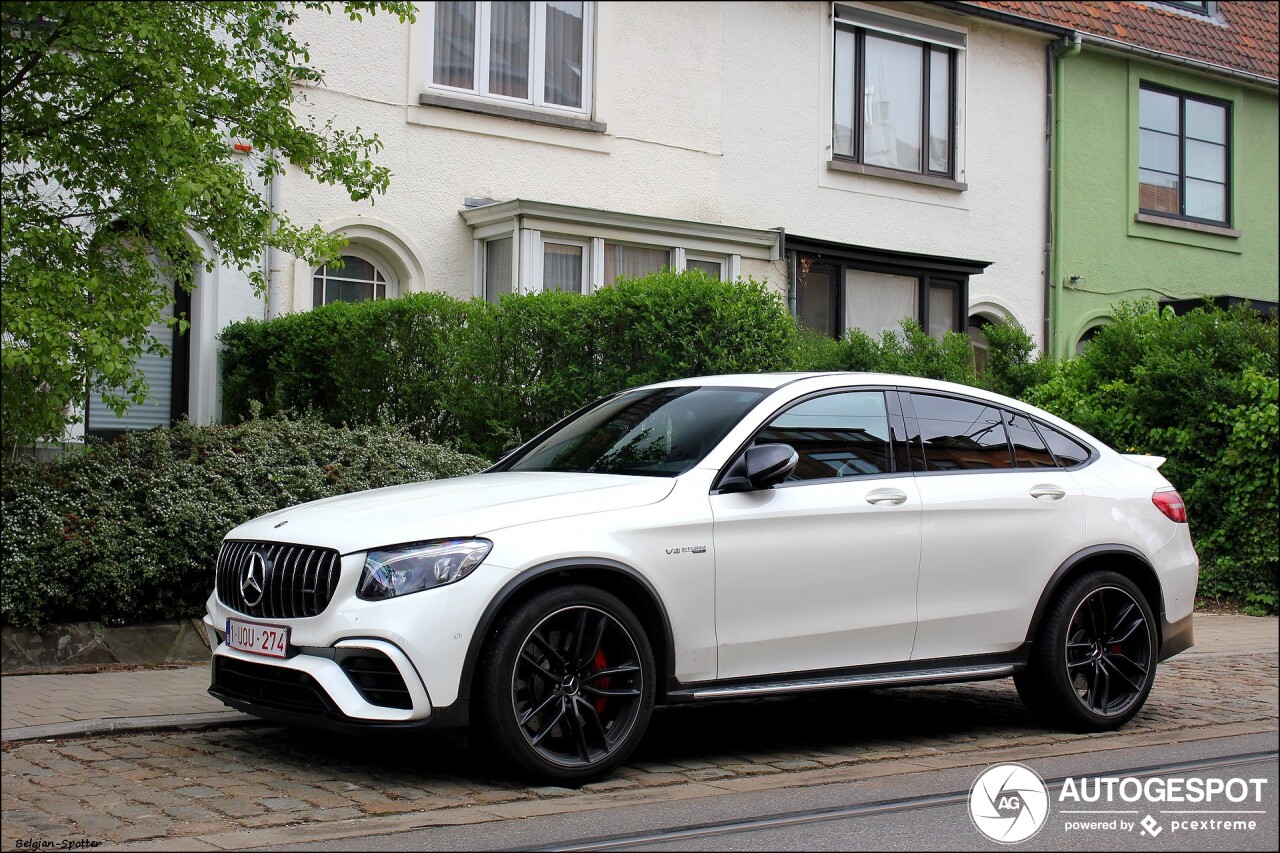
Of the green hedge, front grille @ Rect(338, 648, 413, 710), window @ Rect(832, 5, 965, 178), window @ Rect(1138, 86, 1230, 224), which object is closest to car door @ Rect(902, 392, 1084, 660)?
front grille @ Rect(338, 648, 413, 710)

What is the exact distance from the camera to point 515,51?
16.3 meters

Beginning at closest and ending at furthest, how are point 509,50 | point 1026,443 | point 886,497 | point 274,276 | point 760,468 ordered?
1. point 760,468
2. point 886,497
3. point 1026,443
4. point 274,276
5. point 509,50

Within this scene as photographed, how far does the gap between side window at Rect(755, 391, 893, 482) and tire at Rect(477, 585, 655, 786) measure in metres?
1.23

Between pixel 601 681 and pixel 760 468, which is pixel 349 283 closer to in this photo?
pixel 760 468

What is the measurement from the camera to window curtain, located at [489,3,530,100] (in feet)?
52.8

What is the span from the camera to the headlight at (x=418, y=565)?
5.55 metres

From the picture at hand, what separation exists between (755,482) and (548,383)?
562 centimetres

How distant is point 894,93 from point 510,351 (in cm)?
994

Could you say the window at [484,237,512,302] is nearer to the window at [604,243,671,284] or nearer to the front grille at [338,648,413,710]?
the window at [604,243,671,284]

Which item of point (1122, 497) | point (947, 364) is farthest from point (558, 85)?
point (1122, 497)

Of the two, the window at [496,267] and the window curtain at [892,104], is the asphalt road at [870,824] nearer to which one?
the window at [496,267]

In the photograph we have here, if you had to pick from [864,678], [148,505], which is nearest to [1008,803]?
[864,678]

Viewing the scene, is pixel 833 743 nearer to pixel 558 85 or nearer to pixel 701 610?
pixel 701 610

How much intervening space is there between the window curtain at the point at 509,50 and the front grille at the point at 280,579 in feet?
35.8
